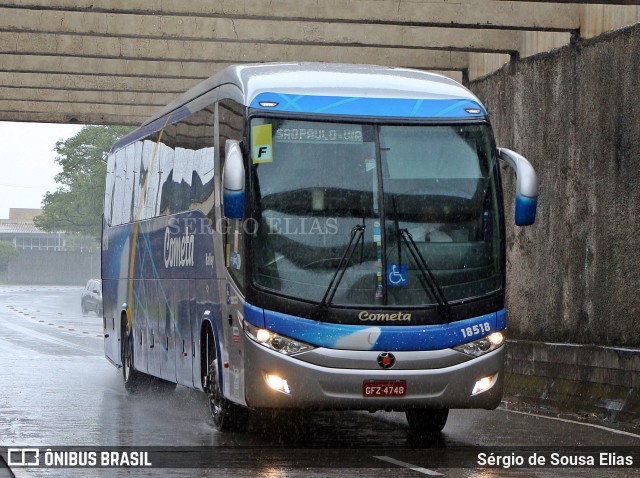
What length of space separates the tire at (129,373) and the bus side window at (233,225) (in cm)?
643

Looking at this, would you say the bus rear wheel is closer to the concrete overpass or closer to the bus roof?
the bus roof

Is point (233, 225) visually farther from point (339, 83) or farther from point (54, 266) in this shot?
point (54, 266)

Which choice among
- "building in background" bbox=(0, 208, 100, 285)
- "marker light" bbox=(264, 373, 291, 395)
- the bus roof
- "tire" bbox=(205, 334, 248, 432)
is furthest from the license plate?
"building in background" bbox=(0, 208, 100, 285)

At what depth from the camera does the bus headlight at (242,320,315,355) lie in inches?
452

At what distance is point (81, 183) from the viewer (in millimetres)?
87250

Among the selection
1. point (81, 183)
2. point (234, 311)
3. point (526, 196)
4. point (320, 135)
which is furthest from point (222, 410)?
point (81, 183)

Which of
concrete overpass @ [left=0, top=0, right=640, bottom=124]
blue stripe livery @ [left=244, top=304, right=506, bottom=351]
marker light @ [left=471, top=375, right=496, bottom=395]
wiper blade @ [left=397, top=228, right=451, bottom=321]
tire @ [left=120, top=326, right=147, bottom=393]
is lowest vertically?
tire @ [left=120, top=326, right=147, bottom=393]

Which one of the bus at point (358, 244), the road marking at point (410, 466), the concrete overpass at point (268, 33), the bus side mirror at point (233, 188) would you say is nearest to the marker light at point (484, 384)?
the bus at point (358, 244)

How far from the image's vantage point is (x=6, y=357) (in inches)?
1025

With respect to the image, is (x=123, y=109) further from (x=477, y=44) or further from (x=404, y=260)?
(x=404, y=260)

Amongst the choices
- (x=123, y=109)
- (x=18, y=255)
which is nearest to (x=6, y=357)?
(x=123, y=109)

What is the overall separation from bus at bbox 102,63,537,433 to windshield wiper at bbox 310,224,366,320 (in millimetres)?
12

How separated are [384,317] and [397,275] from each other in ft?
1.24

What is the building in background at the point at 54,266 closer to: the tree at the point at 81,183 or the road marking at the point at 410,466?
the tree at the point at 81,183
